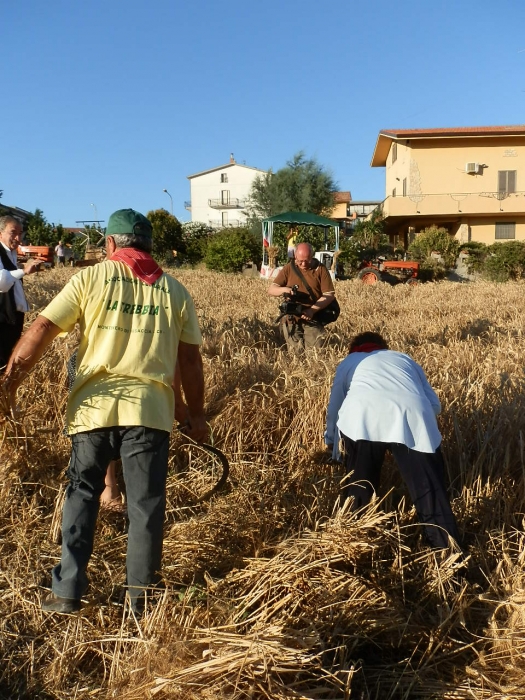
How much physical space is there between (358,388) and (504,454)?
1.28 meters

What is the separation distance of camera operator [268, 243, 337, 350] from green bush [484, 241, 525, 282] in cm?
1846

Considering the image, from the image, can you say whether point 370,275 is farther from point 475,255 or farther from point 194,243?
point 194,243

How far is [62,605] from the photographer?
2607mm

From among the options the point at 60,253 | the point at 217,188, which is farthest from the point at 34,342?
the point at 217,188

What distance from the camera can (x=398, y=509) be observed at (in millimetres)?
3553

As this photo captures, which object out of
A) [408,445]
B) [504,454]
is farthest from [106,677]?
A: [504,454]

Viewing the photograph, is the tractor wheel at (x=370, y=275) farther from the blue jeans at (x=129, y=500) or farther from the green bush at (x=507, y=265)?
the blue jeans at (x=129, y=500)

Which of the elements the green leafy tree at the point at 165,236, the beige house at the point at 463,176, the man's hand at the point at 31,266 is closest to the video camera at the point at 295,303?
the man's hand at the point at 31,266

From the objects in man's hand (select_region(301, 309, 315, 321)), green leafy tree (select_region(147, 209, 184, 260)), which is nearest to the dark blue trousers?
man's hand (select_region(301, 309, 315, 321))

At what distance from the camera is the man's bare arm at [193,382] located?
9.47 ft

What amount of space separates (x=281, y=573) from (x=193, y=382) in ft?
2.93

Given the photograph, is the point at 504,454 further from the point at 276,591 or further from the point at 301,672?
the point at 301,672

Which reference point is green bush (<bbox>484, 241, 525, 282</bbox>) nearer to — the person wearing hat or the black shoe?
the person wearing hat

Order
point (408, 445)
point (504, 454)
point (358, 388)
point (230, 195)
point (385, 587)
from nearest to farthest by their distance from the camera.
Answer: point (385, 587) < point (408, 445) < point (358, 388) < point (504, 454) < point (230, 195)
